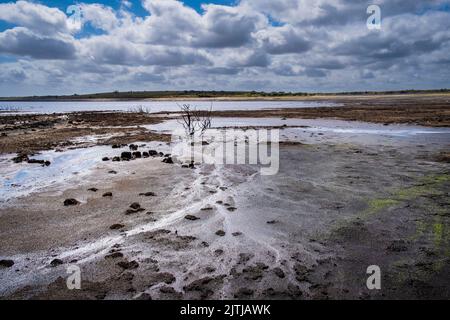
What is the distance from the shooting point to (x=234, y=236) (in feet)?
24.3

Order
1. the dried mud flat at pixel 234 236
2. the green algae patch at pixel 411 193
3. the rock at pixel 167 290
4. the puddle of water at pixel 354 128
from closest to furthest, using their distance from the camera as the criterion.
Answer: the rock at pixel 167 290 < the dried mud flat at pixel 234 236 < the green algae patch at pixel 411 193 < the puddle of water at pixel 354 128

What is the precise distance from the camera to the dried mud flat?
5395 mm

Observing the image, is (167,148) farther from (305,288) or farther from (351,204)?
(305,288)

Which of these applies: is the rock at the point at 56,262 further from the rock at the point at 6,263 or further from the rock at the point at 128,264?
the rock at the point at 128,264

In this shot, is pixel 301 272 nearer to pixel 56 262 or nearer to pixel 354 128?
pixel 56 262

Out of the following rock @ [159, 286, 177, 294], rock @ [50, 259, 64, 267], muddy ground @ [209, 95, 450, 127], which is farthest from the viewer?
muddy ground @ [209, 95, 450, 127]

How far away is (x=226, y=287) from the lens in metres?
5.36

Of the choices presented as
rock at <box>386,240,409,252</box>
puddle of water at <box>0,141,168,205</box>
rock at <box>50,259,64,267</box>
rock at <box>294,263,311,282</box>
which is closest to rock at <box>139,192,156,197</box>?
puddle of water at <box>0,141,168,205</box>

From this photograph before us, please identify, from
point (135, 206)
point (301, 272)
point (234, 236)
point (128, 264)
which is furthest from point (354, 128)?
point (128, 264)

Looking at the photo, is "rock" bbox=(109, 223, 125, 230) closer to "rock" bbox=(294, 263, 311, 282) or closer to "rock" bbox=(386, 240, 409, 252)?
"rock" bbox=(294, 263, 311, 282)

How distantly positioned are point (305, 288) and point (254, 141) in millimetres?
17361

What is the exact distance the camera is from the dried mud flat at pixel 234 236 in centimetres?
539

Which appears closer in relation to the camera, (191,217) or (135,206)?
(191,217)

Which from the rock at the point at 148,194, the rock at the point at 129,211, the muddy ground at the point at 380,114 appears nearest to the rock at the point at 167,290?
the rock at the point at 129,211
